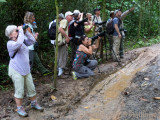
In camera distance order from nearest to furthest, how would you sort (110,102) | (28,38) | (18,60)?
1. (18,60)
2. (28,38)
3. (110,102)

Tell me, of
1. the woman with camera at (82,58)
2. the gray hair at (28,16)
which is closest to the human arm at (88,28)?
the woman with camera at (82,58)

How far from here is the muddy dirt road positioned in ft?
12.2

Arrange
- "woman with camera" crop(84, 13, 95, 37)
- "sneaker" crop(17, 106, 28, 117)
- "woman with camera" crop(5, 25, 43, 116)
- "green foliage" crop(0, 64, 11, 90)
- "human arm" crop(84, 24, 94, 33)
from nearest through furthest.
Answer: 1. "woman with camera" crop(5, 25, 43, 116)
2. "sneaker" crop(17, 106, 28, 117)
3. "green foliage" crop(0, 64, 11, 90)
4. "human arm" crop(84, 24, 94, 33)
5. "woman with camera" crop(84, 13, 95, 37)

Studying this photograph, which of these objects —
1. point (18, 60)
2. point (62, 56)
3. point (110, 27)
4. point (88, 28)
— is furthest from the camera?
point (110, 27)

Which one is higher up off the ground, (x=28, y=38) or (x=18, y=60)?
(x=28, y=38)

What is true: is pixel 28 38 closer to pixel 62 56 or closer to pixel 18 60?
pixel 18 60

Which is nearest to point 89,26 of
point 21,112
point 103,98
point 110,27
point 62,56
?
point 110,27

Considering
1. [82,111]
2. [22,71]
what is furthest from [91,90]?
[22,71]

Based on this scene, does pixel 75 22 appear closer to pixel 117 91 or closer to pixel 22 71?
pixel 117 91

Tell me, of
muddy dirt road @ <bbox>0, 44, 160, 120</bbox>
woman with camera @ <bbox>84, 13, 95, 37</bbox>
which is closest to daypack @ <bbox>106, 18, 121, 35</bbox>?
woman with camera @ <bbox>84, 13, 95, 37</bbox>

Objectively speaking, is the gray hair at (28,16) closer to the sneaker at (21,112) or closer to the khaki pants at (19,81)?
the khaki pants at (19,81)

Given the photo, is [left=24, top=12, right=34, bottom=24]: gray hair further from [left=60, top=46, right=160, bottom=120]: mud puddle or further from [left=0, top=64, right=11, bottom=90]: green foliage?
[left=60, top=46, right=160, bottom=120]: mud puddle

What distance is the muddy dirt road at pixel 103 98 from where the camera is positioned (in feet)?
12.2

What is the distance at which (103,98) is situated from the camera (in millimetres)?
4512
